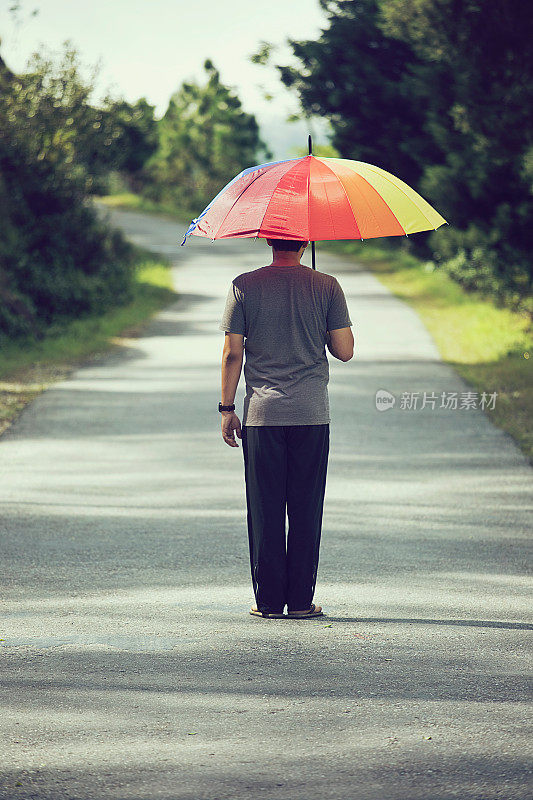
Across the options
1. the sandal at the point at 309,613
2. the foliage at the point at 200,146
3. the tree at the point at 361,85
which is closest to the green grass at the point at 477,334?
the tree at the point at 361,85

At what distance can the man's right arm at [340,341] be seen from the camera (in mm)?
5145

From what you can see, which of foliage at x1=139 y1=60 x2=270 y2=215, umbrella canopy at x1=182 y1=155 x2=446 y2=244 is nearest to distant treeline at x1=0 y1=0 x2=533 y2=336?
umbrella canopy at x1=182 y1=155 x2=446 y2=244

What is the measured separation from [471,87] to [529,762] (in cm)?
1795

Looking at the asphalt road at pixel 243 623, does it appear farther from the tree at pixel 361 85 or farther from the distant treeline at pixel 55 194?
the tree at pixel 361 85

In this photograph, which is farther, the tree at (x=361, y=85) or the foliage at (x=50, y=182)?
the tree at (x=361, y=85)

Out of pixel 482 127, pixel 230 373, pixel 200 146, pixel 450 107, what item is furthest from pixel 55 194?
pixel 200 146

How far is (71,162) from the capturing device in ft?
68.2

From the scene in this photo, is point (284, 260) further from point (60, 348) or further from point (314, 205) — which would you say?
point (60, 348)

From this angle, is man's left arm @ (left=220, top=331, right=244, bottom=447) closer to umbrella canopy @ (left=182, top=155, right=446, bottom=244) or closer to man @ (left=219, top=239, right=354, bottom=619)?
man @ (left=219, top=239, right=354, bottom=619)

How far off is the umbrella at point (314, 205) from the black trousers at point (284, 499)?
2.92 ft

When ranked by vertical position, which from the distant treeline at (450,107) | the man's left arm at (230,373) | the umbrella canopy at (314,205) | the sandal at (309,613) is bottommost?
the sandal at (309,613)

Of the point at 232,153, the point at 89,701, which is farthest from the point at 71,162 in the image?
the point at 232,153

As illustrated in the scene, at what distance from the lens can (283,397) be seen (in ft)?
16.9

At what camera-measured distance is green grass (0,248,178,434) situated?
44.9 ft
